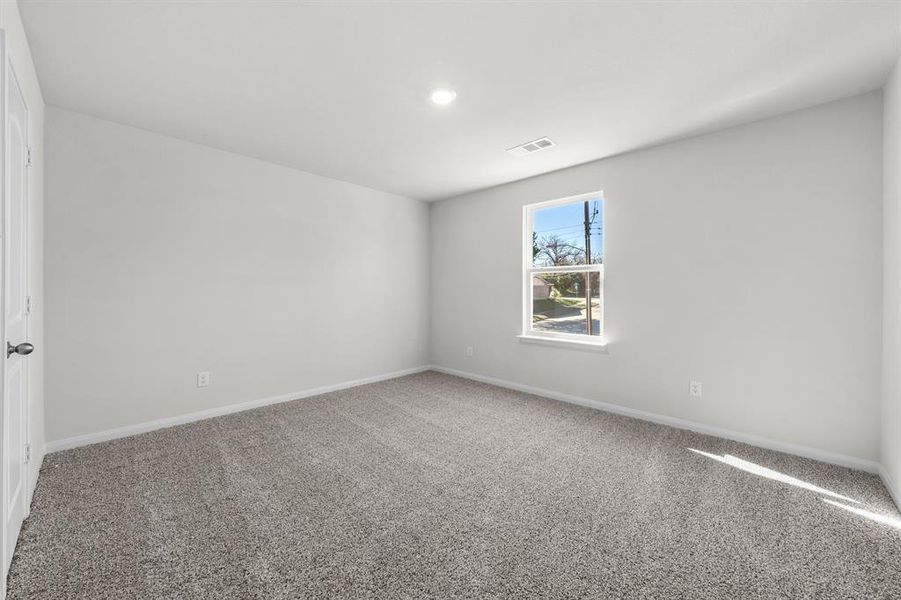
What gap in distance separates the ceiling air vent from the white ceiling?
11 cm

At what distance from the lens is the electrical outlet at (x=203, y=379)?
331cm

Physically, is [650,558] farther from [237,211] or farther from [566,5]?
[237,211]

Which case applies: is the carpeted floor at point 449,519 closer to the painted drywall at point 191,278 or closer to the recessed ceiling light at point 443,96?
the painted drywall at point 191,278

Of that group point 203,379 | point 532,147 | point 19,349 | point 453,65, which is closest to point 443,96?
point 453,65

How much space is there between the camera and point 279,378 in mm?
3836

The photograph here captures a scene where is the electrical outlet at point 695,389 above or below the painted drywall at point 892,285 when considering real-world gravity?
below

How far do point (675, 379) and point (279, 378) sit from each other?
362 centimetres

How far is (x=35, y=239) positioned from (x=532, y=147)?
348 centimetres

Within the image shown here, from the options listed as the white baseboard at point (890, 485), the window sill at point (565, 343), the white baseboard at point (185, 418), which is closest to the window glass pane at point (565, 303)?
the window sill at point (565, 343)

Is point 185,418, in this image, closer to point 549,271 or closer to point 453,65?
point 453,65

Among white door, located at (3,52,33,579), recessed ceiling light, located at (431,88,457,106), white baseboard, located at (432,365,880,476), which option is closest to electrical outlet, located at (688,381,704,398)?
white baseboard, located at (432,365,880,476)

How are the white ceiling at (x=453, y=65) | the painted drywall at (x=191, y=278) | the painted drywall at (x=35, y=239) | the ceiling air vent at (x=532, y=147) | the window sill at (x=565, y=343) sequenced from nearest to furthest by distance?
the white ceiling at (x=453, y=65), the painted drywall at (x=35, y=239), the painted drywall at (x=191, y=278), the ceiling air vent at (x=532, y=147), the window sill at (x=565, y=343)

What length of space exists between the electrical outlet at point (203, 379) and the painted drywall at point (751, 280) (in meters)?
3.19

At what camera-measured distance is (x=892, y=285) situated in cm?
219
